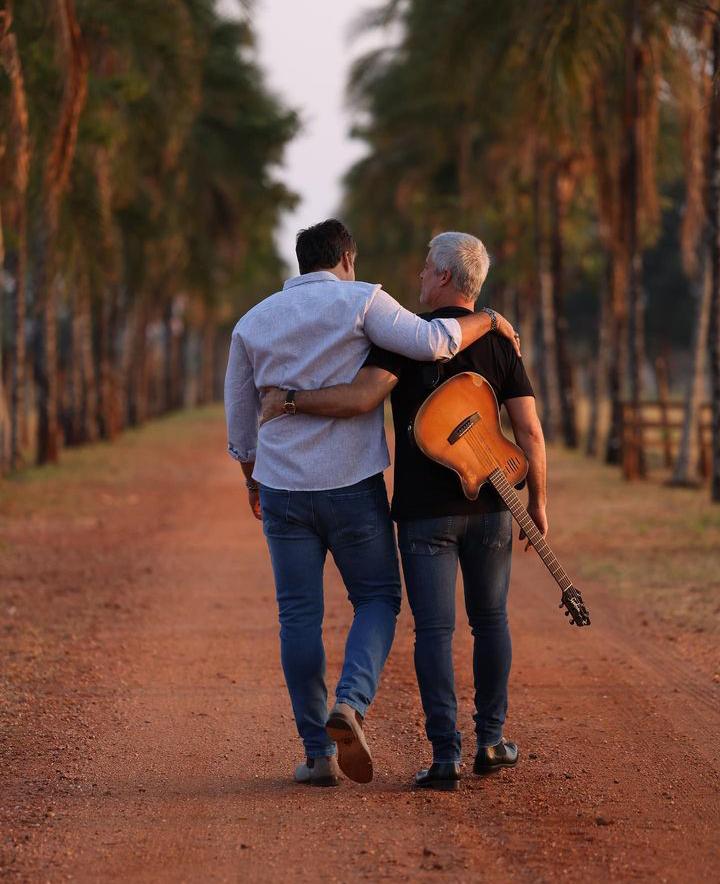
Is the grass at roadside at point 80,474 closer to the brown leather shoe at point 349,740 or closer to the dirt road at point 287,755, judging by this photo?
the dirt road at point 287,755

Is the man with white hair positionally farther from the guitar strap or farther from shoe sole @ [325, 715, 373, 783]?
shoe sole @ [325, 715, 373, 783]

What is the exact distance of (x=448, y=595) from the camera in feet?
17.6

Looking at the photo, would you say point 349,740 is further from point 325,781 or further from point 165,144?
point 165,144

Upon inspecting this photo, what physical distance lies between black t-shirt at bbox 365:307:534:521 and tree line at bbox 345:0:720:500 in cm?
653

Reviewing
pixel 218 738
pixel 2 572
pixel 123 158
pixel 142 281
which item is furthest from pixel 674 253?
pixel 218 738

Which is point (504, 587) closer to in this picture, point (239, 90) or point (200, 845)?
point (200, 845)

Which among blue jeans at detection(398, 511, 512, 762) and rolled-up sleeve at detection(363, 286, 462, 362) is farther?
blue jeans at detection(398, 511, 512, 762)

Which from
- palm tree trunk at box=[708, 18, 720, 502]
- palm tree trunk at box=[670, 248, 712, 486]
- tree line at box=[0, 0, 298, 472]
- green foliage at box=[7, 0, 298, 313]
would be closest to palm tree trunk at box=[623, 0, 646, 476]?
palm tree trunk at box=[670, 248, 712, 486]

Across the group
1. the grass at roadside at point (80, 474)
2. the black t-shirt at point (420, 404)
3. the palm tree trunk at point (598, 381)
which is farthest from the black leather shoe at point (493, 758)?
the palm tree trunk at point (598, 381)

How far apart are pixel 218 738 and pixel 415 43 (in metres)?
27.0

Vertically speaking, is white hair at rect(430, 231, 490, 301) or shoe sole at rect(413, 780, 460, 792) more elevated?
white hair at rect(430, 231, 490, 301)

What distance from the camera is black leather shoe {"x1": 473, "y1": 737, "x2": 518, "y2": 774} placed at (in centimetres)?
550

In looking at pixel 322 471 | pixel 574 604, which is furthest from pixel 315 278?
pixel 574 604

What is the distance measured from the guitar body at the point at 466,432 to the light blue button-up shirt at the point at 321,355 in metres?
0.17
